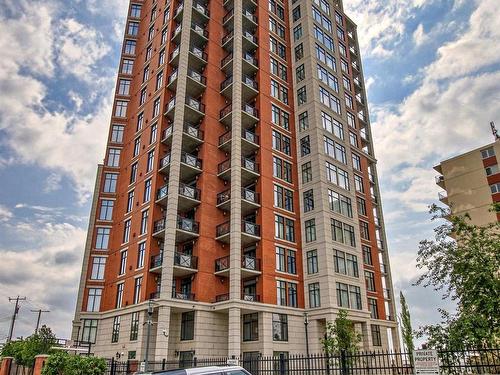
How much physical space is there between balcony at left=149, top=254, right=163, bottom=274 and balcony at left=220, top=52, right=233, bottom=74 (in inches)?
833

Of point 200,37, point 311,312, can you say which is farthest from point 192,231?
point 200,37

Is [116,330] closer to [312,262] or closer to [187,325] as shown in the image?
[187,325]

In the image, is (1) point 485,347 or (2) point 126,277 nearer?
(1) point 485,347

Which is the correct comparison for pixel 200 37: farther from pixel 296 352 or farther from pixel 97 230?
pixel 296 352

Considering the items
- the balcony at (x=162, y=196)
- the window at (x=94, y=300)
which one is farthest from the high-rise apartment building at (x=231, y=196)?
the balcony at (x=162, y=196)

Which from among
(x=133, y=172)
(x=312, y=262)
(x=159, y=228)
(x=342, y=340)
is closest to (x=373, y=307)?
(x=312, y=262)

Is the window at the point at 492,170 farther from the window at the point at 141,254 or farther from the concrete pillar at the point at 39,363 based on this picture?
the concrete pillar at the point at 39,363

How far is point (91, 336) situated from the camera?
1447 inches

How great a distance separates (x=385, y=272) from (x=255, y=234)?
22.6m

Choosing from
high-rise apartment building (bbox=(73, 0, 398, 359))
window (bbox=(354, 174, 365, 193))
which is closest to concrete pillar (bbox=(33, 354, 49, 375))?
high-rise apartment building (bbox=(73, 0, 398, 359))

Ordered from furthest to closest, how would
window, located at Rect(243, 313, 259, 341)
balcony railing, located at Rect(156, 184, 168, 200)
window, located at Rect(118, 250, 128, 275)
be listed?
window, located at Rect(118, 250, 128, 275), balcony railing, located at Rect(156, 184, 168, 200), window, located at Rect(243, 313, 259, 341)

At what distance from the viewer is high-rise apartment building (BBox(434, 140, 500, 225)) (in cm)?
5256

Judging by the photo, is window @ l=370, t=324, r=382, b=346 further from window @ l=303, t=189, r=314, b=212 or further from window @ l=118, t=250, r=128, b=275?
window @ l=118, t=250, r=128, b=275

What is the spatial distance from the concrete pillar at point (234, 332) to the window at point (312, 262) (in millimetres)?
8762
